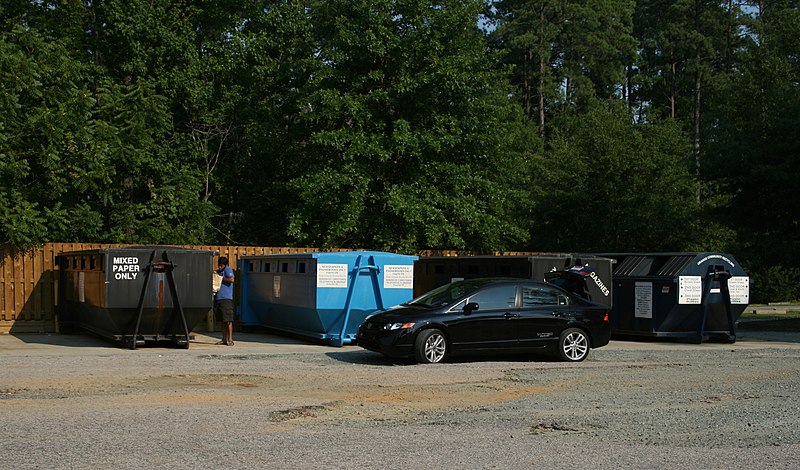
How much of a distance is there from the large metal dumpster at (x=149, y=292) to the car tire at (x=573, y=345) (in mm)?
6834

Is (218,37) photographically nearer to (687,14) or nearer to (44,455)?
(44,455)

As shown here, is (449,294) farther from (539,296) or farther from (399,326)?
(539,296)

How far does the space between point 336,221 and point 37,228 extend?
8556 millimetres

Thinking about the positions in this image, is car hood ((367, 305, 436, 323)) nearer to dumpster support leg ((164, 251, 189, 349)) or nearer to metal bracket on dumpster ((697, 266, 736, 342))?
dumpster support leg ((164, 251, 189, 349))

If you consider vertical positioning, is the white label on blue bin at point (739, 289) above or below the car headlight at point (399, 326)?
above

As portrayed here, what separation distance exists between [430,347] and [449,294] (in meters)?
1.22

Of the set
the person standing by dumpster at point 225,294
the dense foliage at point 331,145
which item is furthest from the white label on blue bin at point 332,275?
the dense foliage at point 331,145

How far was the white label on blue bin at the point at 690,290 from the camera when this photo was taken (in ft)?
70.4

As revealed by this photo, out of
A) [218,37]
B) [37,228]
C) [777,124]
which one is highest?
[218,37]

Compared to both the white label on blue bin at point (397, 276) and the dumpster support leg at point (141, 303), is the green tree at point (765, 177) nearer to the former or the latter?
the white label on blue bin at point (397, 276)

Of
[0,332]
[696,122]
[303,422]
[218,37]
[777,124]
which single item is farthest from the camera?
[696,122]

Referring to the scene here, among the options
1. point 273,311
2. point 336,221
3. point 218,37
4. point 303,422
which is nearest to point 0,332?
point 273,311

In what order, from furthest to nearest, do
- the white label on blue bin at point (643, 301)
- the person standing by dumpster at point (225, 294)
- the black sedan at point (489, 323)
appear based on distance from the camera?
the white label on blue bin at point (643, 301) → the person standing by dumpster at point (225, 294) → the black sedan at point (489, 323)

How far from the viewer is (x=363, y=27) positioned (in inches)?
1164
